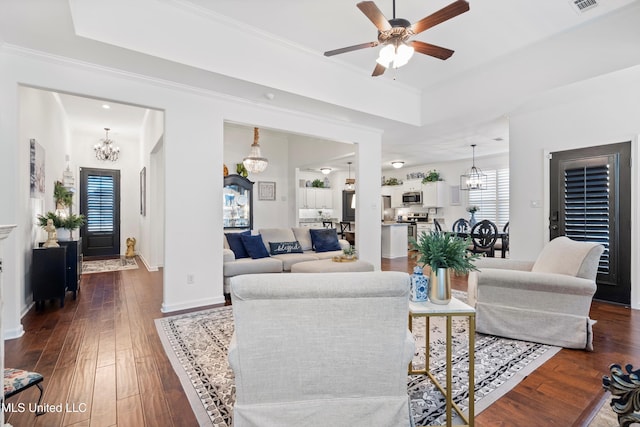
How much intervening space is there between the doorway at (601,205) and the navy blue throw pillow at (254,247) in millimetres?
4284

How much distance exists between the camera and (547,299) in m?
2.78

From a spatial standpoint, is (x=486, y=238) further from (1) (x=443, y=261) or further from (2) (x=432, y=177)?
(1) (x=443, y=261)

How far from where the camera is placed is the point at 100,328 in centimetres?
320

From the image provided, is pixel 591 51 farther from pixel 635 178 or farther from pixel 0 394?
pixel 0 394

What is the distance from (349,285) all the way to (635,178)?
4531 millimetres

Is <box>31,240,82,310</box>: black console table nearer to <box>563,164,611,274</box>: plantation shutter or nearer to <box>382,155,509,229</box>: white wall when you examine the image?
<box>563,164,611,274</box>: plantation shutter

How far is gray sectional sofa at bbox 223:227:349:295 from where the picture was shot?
4.37 metres

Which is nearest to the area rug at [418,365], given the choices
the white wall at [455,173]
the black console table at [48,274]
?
the black console table at [48,274]

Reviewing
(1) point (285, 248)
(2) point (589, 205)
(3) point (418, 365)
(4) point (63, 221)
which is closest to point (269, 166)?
(1) point (285, 248)

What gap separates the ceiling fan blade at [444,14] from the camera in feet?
7.57

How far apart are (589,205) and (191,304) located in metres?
5.31

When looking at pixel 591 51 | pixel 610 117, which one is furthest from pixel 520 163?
pixel 591 51

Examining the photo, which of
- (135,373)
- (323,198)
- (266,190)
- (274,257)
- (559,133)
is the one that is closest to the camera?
(135,373)

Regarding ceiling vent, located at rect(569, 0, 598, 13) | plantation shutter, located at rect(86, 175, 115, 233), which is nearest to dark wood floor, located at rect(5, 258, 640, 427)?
ceiling vent, located at rect(569, 0, 598, 13)
